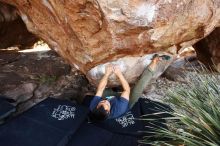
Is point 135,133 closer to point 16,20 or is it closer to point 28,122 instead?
point 28,122

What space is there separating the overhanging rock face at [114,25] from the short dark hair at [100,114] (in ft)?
2.48

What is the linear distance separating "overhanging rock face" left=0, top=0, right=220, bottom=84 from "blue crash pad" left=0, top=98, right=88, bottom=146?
0.85 meters

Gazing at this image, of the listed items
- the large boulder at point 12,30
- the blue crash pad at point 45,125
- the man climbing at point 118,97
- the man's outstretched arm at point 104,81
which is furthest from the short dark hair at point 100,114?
the large boulder at point 12,30

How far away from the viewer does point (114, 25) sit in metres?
4.55

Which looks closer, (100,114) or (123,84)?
(100,114)

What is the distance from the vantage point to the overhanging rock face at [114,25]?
4387 millimetres

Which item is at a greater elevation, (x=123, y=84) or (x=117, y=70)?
(x=117, y=70)

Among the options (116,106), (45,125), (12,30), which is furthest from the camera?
(12,30)

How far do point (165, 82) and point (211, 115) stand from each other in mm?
3270

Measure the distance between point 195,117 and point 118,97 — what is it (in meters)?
1.91

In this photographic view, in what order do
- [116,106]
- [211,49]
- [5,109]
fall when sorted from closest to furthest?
[5,109] < [116,106] < [211,49]

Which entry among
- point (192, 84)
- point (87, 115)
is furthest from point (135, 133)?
point (192, 84)

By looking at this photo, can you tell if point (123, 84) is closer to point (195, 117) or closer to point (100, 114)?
point (100, 114)

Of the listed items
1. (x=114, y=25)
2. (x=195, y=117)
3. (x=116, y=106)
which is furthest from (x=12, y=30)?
(x=195, y=117)
